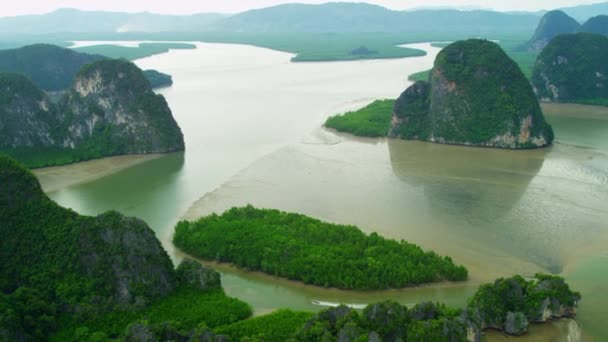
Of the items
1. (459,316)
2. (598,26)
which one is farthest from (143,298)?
(598,26)

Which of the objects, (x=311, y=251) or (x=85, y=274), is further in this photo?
(x=311, y=251)

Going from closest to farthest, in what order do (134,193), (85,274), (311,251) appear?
(85,274), (311,251), (134,193)

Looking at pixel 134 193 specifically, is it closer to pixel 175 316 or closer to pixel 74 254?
pixel 74 254

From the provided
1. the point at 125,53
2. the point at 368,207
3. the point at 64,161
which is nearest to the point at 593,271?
the point at 368,207

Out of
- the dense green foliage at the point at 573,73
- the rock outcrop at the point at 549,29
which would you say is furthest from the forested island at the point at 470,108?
the rock outcrop at the point at 549,29

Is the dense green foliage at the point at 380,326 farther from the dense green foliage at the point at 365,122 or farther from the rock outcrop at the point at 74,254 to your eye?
the dense green foliage at the point at 365,122

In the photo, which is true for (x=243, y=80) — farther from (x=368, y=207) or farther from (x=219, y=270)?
(x=219, y=270)
